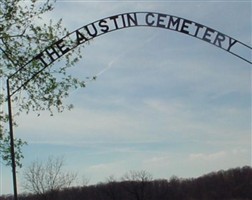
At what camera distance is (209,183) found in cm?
12400

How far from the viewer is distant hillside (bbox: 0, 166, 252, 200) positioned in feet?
298

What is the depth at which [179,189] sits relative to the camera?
379 feet

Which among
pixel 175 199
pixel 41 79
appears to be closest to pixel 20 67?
pixel 41 79

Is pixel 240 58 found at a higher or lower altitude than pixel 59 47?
lower

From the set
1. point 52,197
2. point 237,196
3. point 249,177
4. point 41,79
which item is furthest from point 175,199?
point 41,79

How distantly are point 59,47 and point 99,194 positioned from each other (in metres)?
92.6

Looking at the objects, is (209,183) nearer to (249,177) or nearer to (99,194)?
(249,177)

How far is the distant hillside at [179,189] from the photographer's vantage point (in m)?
90.9

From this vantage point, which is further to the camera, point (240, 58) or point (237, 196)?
point (237, 196)

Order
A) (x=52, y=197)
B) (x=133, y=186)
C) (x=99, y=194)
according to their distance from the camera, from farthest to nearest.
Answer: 1. (x=99, y=194)
2. (x=133, y=186)
3. (x=52, y=197)

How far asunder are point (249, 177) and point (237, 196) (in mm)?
10752

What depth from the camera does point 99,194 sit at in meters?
102

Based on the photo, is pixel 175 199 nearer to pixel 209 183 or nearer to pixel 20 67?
pixel 209 183

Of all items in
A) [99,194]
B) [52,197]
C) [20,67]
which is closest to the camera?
[20,67]
